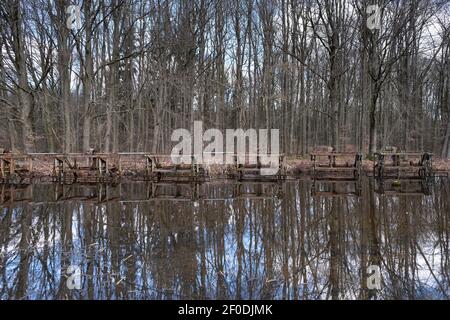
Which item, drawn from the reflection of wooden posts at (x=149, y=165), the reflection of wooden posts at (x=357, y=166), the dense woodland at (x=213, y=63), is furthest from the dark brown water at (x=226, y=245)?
the dense woodland at (x=213, y=63)

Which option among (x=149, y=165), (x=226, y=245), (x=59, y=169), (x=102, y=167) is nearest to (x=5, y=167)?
(x=59, y=169)

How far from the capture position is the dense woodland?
21078 millimetres

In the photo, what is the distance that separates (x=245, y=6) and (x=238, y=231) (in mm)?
23154

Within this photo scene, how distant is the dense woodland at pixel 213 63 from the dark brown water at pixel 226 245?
12.0 m

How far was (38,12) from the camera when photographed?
22.6 m

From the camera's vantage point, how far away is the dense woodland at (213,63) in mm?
21078

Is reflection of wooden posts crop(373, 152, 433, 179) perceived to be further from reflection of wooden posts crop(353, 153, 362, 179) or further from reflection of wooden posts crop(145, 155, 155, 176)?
reflection of wooden posts crop(145, 155, 155, 176)

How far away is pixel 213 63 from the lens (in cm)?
2856

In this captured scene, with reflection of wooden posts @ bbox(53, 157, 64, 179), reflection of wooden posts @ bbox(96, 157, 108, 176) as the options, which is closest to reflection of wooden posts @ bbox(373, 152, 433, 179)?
reflection of wooden posts @ bbox(96, 157, 108, 176)

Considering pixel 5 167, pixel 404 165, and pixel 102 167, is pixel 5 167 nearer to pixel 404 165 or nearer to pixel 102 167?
pixel 102 167

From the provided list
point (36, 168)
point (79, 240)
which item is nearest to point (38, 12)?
point (36, 168)

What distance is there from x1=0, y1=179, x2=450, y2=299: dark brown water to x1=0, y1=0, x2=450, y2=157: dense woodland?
471 inches

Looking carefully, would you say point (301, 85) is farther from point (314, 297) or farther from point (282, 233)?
point (314, 297)

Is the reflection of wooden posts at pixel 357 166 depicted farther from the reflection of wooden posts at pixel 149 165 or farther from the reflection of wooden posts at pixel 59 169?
the reflection of wooden posts at pixel 59 169
